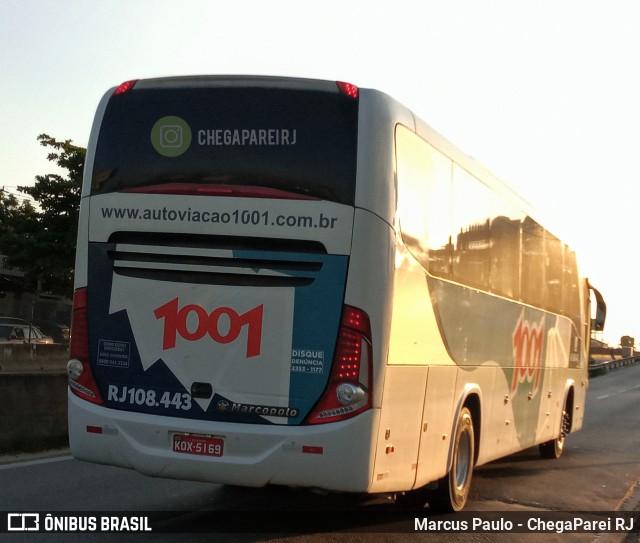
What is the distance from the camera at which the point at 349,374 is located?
7.46 m

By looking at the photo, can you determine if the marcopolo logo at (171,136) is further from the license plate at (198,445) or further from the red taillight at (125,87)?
the license plate at (198,445)

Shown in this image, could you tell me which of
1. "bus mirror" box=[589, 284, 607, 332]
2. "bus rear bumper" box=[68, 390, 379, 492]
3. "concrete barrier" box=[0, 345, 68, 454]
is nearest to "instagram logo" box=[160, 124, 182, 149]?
"bus rear bumper" box=[68, 390, 379, 492]

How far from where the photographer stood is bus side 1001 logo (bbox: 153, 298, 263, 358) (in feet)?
25.1

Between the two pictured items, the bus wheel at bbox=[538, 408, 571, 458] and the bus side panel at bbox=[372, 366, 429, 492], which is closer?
the bus side panel at bbox=[372, 366, 429, 492]

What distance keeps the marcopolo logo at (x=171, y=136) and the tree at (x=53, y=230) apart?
1636 inches

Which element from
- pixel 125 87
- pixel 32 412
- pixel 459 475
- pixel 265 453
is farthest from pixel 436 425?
pixel 32 412

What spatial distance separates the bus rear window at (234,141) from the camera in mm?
7711

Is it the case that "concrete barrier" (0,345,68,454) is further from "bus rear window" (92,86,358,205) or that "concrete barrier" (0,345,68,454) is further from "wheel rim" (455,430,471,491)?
"wheel rim" (455,430,471,491)

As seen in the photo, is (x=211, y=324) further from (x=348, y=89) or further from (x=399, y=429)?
(x=348, y=89)

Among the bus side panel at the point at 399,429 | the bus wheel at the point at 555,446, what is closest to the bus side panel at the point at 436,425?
the bus side panel at the point at 399,429

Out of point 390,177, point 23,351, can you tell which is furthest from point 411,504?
point 23,351

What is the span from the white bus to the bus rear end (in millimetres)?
12

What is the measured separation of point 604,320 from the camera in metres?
19.2

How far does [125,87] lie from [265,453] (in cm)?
333
